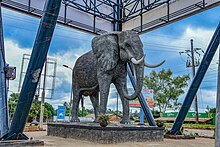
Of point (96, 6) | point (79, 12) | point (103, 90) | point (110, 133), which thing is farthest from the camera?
point (96, 6)

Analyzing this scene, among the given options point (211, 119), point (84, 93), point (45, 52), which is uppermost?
point (45, 52)

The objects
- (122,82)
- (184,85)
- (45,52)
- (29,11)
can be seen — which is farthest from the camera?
(184,85)

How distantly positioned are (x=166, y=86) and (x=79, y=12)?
58.5 ft

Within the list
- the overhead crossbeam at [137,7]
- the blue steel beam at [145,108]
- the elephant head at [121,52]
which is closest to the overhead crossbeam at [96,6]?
the overhead crossbeam at [137,7]

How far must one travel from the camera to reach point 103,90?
7203 mm

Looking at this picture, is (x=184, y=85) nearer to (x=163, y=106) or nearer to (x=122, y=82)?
(x=163, y=106)

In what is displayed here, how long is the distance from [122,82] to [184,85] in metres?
21.0

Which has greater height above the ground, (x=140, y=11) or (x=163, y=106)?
(x=140, y=11)

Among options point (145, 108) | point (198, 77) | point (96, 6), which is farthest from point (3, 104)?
point (96, 6)

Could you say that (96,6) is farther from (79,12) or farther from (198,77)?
(198,77)

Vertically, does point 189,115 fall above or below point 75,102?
below

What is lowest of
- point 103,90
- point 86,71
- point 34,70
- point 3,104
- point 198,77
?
point 3,104

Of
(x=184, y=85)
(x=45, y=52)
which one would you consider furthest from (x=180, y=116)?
(x=184, y=85)

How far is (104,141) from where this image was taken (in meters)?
6.20
